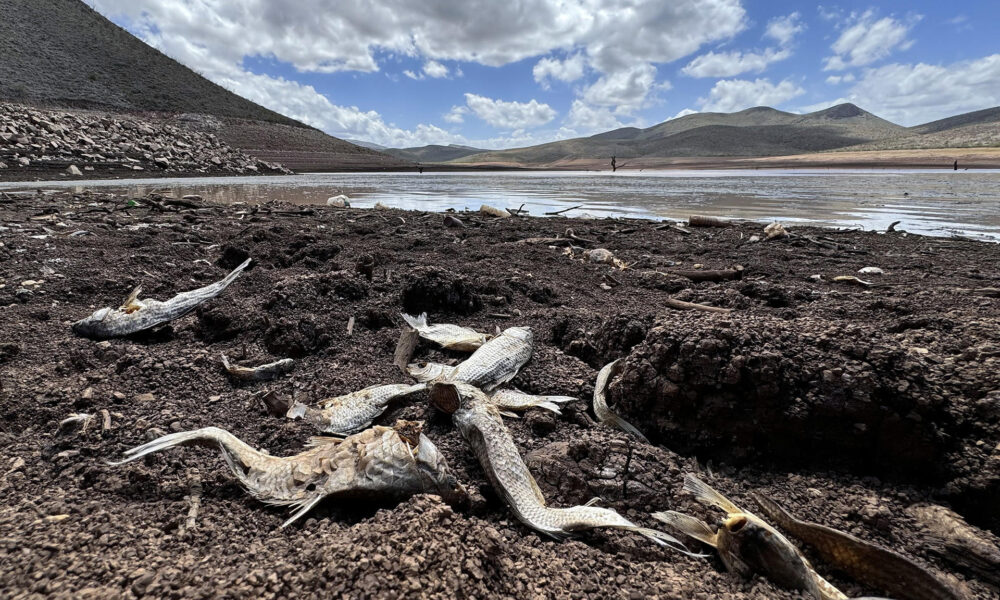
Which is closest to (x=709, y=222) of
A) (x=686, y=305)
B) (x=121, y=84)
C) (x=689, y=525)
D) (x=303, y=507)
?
(x=686, y=305)

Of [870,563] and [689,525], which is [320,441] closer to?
[689,525]

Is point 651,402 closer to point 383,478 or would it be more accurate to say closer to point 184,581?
point 383,478

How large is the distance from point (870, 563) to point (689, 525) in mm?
443

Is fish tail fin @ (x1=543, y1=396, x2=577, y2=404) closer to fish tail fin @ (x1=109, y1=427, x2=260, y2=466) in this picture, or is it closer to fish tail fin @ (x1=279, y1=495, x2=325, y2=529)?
fish tail fin @ (x1=279, y1=495, x2=325, y2=529)

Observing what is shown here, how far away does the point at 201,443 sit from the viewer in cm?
165

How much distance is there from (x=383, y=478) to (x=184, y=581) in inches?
20.2

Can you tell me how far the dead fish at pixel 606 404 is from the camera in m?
1.83

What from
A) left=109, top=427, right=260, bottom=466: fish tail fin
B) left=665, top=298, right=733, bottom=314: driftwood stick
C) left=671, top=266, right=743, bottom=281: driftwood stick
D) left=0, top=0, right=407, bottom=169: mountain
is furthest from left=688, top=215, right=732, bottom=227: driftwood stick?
left=0, top=0, right=407, bottom=169: mountain

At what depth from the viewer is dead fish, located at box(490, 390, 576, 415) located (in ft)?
6.38

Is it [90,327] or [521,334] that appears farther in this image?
[90,327]

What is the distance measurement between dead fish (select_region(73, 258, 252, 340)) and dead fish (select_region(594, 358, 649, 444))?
2568 mm

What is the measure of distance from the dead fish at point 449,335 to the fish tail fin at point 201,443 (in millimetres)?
1151

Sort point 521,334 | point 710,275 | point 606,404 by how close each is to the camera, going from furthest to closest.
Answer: point 710,275 < point 521,334 < point 606,404

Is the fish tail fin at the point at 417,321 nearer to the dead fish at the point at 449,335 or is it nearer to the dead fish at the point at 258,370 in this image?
the dead fish at the point at 449,335
